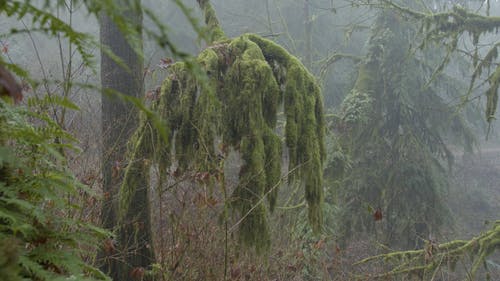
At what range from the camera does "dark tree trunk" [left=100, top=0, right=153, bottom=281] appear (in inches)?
180

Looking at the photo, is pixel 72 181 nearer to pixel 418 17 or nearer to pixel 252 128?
pixel 252 128

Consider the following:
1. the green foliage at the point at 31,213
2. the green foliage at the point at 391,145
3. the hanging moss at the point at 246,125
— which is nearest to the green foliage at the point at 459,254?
the hanging moss at the point at 246,125

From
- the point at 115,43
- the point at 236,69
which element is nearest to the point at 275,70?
the point at 236,69

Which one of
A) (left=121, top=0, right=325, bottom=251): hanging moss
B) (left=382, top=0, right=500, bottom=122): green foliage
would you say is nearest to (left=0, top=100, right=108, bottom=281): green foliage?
(left=121, top=0, right=325, bottom=251): hanging moss

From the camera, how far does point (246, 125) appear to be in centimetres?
346

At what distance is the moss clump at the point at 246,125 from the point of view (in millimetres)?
3471

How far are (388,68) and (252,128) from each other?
11037 mm

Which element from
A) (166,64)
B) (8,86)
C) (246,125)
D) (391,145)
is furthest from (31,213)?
(391,145)

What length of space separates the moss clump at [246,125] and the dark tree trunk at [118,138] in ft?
2.87

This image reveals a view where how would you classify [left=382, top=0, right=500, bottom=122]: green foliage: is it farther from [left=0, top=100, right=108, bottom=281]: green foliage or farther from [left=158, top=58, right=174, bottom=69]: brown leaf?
[left=0, top=100, right=108, bottom=281]: green foliage

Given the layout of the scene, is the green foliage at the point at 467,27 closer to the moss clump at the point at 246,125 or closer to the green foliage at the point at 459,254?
the green foliage at the point at 459,254

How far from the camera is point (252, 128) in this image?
3432 mm

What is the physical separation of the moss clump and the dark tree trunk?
0.88 meters

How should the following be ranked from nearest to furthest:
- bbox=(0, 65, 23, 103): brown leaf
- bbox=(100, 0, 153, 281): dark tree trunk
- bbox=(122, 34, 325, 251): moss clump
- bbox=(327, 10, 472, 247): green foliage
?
bbox=(0, 65, 23, 103): brown leaf < bbox=(122, 34, 325, 251): moss clump < bbox=(100, 0, 153, 281): dark tree trunk < bbox=(327, 10, 472, 247): green foliage
